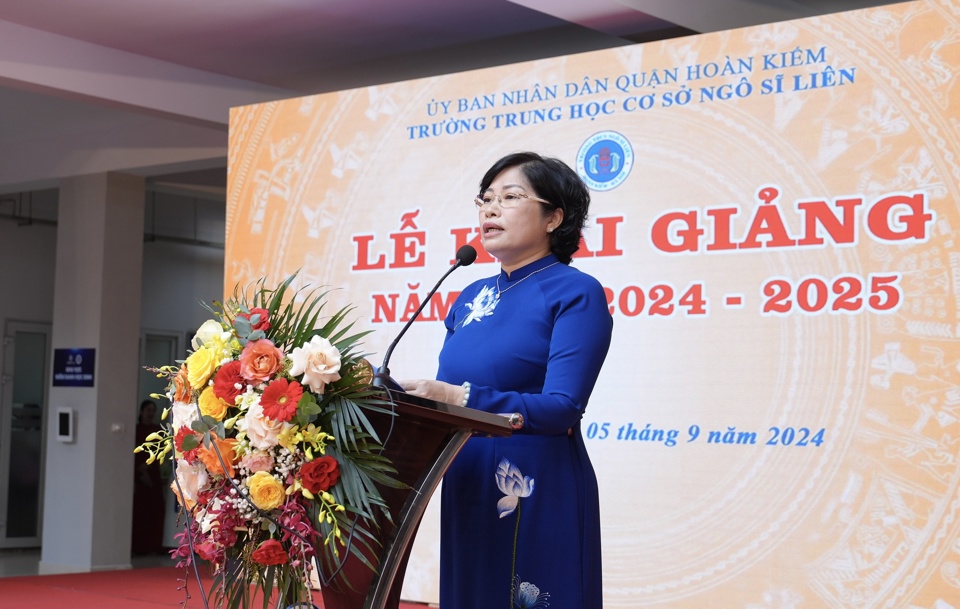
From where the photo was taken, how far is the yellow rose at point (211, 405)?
5.44ft

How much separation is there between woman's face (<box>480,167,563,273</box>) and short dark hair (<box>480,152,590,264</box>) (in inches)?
0.5

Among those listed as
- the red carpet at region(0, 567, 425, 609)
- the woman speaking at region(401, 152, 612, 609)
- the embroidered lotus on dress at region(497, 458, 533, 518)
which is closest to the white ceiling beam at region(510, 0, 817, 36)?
the red carpet at region(0, 567, 425, 609)

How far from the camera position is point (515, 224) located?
2.11 m

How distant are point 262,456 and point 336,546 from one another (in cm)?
17

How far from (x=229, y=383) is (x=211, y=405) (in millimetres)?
42

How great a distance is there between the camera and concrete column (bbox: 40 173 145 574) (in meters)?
8.51

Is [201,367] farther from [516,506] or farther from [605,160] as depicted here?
[605,160]

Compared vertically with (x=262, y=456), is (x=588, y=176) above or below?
above

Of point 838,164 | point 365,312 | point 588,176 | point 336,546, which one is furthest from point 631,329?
point 336,546

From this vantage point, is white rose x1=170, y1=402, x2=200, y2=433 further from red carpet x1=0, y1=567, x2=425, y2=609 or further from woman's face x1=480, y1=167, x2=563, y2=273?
red carpet x1=0, y1=567, x2=425, y2=609

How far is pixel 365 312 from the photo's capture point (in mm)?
5648

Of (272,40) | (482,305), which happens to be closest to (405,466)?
(482,305)

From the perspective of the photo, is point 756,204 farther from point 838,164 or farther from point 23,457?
point 23,457

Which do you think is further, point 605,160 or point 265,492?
point 605,160
